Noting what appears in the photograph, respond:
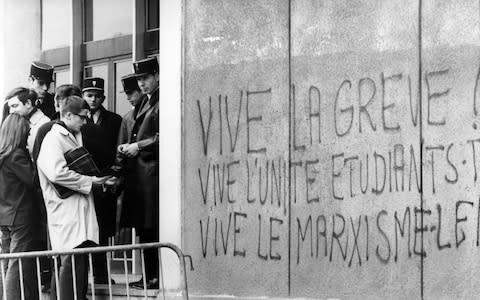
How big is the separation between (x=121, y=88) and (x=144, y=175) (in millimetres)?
1145

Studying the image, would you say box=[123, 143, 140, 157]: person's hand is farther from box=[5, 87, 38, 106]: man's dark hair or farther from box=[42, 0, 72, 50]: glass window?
box=[42, 0, 72, 50]: glass window

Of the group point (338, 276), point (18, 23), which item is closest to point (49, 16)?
point (18, 23)

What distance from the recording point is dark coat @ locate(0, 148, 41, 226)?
12789 millimetres

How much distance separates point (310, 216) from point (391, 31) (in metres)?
1.82

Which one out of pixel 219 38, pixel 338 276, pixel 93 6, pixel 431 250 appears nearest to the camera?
pixel 431 250

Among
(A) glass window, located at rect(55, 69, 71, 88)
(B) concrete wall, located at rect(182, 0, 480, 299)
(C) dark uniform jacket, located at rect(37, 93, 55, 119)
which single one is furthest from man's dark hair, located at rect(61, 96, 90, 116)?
(A) glass window, located at rect(55, 69, 71, 88)

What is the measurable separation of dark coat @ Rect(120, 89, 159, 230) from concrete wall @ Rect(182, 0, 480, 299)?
566 mm

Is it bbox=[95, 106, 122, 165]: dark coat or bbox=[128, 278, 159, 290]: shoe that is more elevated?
bbox=[95, 106, 122, 165]: dark coat

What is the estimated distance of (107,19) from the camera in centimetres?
1350

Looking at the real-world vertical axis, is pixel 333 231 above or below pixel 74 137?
below

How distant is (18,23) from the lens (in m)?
14.4

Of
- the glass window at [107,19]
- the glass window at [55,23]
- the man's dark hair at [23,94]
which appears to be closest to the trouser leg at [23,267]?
the man's dark hair at [23,94]

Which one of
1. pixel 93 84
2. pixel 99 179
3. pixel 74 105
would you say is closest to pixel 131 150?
pixel 99 179

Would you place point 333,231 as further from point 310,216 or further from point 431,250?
point 431,250
